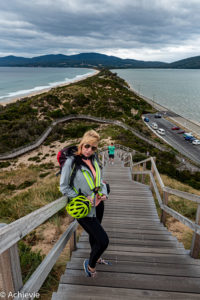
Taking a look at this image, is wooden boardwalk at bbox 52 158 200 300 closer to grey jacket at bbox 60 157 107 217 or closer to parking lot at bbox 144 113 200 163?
grey jacket at bbox 60 157 107 217

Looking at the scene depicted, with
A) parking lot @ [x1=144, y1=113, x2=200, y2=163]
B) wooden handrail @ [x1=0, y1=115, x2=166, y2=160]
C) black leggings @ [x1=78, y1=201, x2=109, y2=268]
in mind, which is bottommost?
parking lot @ [x1=144, y1=113, x2=200, y2=163]

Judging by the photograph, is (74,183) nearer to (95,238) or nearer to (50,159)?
(95,238)

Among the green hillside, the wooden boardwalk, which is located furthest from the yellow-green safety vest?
the green hillside

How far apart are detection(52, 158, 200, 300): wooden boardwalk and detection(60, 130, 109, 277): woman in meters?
0.22

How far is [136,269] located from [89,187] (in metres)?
1.25

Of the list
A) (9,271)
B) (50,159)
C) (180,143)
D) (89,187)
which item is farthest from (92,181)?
(180,143)

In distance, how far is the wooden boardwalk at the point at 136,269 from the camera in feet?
6.86

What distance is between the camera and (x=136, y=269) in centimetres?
254

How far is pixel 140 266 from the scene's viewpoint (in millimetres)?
2615

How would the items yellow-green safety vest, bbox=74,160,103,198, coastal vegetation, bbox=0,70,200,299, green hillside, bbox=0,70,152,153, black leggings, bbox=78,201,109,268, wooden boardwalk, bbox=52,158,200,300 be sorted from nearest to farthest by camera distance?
1. wooden boardwalk, bbox=52,158,200,300
2. black leggings, bbox=78,201,109,268
3. yellow-green safety vest, bbox=74,160,103,198
4. coastal vegetation, bbox=0,70,200,299
5. green hillside, bbox=0,70,152,153

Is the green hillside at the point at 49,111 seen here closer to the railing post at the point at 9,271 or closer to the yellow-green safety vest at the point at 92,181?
the yellow-green safety vest at the point at 92,181

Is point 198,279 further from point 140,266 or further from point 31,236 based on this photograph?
point 31,236

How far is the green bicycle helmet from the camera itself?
2385 mm

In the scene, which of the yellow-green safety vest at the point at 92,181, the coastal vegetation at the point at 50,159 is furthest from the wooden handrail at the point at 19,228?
the coastal vegetation at the point at 50,159
